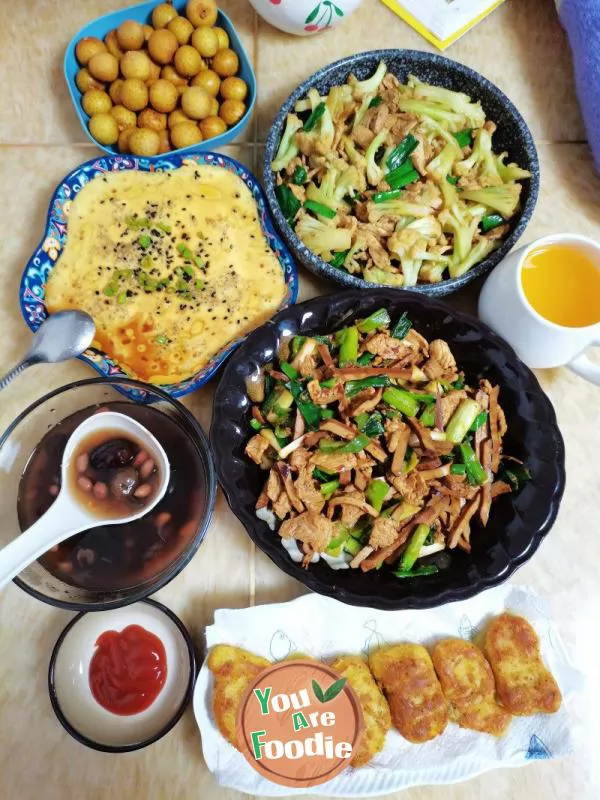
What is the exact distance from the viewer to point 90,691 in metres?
1.17

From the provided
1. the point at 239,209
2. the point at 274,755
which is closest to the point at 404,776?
the point at 274,755

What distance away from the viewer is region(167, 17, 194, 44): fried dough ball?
140 centimetres

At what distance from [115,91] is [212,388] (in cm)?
71

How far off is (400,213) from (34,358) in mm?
800

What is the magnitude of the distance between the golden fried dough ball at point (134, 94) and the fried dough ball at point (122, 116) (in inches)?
0.6

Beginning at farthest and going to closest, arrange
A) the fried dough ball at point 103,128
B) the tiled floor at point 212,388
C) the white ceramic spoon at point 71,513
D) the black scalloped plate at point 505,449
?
the fried dough ball at point 103,128 → the tiled floor at point 212,388 → the black scalloped plate at point 505,449 → the white ceramic spoon at point 71,513

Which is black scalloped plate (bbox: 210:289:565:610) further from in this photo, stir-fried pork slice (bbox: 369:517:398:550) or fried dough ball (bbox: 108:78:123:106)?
fried dough ball (bbox: 108:78:123:106)

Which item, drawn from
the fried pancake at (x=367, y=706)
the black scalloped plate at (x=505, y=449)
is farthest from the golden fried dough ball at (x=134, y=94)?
the fried pancake at (x=367, y=706)

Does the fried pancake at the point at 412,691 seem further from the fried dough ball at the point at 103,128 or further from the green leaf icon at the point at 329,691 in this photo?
the fried dough ball at the point at 103,128

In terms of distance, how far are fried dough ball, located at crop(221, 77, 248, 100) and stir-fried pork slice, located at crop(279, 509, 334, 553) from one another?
0.96 meters

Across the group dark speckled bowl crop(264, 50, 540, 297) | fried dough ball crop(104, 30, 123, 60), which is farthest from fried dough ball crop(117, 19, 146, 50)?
dark speckled bowl crop(264, 50, 540, 297)

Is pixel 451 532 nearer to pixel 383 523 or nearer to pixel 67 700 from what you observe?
pixel 383 523

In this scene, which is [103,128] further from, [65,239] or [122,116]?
[65,239]

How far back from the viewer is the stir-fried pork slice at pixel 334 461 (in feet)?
3.75
